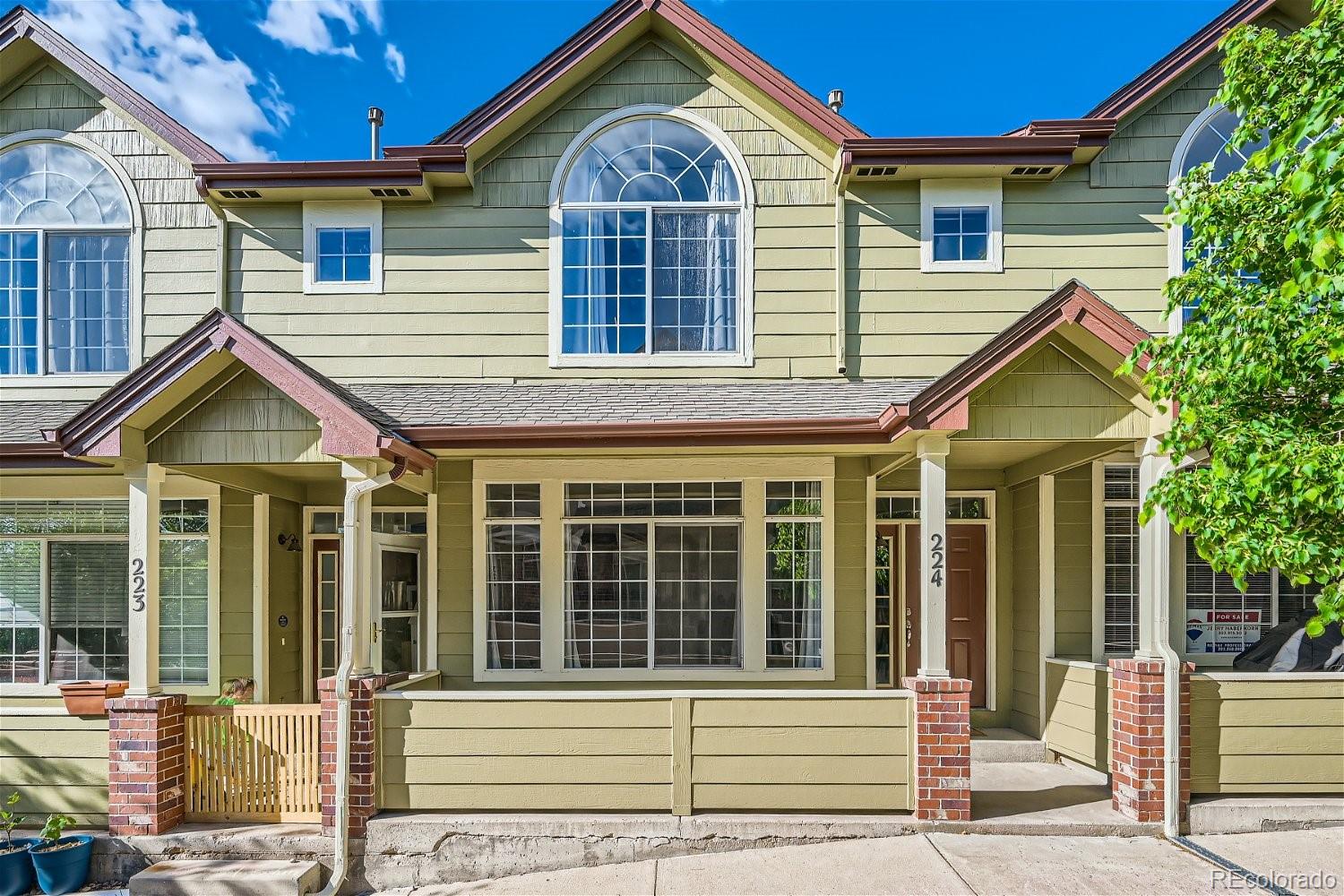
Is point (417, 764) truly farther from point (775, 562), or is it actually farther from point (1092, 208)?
point (1092, 208)

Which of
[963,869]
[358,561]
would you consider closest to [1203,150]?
[963,869]

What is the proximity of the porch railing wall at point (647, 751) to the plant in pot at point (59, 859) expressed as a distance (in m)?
2.00

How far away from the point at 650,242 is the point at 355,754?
485cm

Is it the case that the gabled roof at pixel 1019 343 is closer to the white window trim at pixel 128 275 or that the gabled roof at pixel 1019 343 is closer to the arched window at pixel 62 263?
the white window trim at pixel 128 275

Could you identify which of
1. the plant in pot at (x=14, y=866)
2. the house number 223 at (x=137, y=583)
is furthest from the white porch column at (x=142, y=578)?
the plant in pot at (x=14, y=866)

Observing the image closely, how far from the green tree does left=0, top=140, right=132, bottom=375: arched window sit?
8.43m

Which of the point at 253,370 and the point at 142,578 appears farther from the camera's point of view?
the point at 142,578

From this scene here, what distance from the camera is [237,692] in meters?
8.14

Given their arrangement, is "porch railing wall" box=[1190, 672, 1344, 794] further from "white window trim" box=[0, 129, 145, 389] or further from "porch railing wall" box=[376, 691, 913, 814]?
"white window trim" box=[0, 129, 145, 389]

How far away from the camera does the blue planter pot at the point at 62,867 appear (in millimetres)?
6230

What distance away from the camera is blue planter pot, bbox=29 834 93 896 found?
6.23 m

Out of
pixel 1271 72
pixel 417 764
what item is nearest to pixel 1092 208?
pixel 1271 72

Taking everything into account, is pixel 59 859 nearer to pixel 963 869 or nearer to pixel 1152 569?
pixel 963 869

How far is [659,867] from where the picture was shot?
20.4ft
